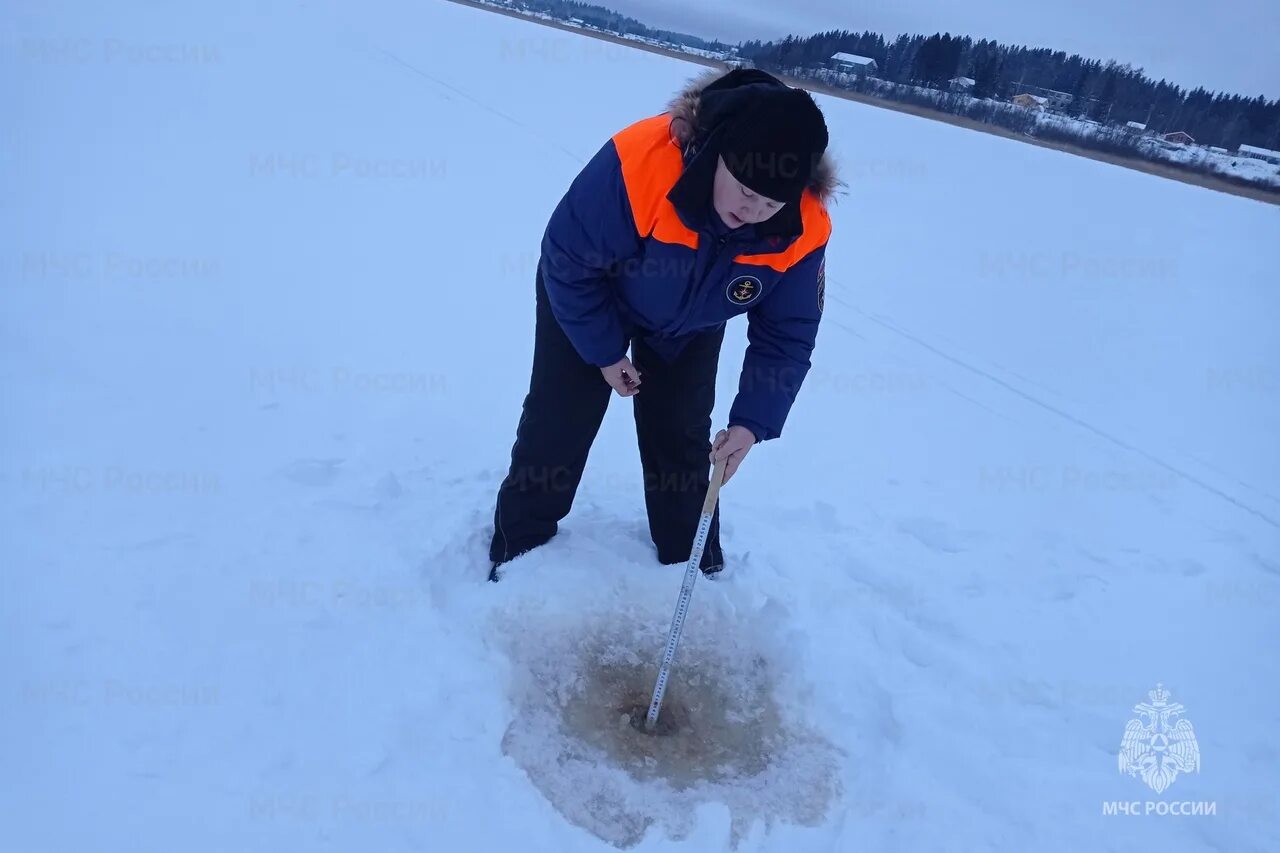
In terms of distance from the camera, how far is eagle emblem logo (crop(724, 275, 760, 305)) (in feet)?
6.98

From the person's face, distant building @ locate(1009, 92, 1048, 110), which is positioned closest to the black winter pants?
the person's face

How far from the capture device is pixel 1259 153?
68.6ft

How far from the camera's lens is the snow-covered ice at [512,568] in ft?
6.73

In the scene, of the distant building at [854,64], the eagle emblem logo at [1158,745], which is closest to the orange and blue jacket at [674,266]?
the eagle emblem logo at [1158,745]

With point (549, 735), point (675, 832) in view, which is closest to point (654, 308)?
point (549, 735)

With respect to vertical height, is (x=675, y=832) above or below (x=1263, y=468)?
below

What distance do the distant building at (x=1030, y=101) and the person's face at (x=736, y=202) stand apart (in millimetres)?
35544

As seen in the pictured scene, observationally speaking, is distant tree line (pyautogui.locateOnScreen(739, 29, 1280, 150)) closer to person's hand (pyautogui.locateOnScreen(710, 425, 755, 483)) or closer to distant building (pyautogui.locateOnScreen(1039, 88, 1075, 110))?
distant building (pyautogui.locateOnScreen(1039, 88, 1075, 110))

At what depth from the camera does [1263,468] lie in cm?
470

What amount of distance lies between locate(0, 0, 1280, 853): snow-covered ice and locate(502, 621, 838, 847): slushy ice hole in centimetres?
1

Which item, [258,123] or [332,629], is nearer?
[332,629]

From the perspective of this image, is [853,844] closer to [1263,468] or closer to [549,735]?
[549,735]

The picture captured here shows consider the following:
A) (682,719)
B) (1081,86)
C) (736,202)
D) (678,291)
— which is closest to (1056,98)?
(1081,86)

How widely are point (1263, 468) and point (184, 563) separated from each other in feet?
19.3
